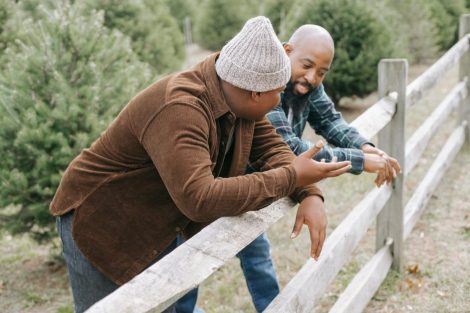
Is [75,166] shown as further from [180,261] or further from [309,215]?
[309,215]

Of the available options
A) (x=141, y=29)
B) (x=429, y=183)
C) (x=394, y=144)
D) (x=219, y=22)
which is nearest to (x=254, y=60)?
(x=394, y=144)

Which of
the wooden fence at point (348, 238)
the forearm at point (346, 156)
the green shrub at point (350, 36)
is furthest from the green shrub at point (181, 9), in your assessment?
the forearm at point (346, 156)

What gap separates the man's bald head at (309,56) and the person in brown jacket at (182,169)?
0.55 meters

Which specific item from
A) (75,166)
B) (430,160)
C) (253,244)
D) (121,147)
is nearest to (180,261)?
(121,147)

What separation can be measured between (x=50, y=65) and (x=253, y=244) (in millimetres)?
2053

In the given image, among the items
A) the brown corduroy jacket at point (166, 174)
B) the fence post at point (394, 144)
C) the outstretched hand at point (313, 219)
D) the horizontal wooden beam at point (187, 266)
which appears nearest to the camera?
the horizontal wooden beam at point (187, 266)

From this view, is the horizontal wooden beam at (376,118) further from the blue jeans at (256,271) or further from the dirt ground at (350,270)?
the dirt ground at (350,270)

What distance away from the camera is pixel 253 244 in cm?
323

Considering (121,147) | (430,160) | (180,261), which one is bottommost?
(430,160)

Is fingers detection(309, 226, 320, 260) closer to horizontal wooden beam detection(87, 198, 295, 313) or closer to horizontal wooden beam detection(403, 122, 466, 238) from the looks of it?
horizontal wooden beam detection(87, 198, 295, 313)

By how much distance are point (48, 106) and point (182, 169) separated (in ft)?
8.72

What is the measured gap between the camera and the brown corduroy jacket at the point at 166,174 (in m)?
1.85

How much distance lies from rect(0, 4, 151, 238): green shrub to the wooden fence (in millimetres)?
1967

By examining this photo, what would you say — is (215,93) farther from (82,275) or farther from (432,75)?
(432,75)
